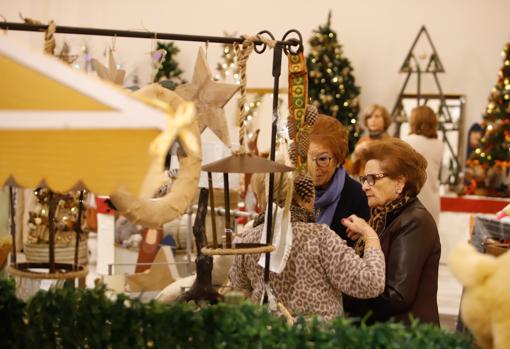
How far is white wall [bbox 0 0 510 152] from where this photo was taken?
38.1 feet

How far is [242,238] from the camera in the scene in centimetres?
281

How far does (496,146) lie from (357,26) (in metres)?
3.09

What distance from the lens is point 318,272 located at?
269 cm

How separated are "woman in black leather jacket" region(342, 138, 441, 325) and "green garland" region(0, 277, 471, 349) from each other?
0.80 meters

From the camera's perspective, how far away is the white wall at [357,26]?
11.6 meters

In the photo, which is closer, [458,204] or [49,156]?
[49,156]

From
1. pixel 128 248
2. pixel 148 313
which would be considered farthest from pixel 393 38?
pixel 148 313

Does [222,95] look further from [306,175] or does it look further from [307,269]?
[307,269]

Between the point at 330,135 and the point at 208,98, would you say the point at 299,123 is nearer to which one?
the point at 208,98

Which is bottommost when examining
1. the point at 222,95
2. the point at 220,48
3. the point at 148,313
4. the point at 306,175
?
the point at 148,313

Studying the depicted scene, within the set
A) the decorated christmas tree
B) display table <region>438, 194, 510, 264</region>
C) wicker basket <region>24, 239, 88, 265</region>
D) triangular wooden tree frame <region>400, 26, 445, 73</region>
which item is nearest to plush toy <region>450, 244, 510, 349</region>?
wicker basket <region>24, 239, 88, 265</region>

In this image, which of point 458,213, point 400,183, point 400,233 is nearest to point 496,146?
point 458,213

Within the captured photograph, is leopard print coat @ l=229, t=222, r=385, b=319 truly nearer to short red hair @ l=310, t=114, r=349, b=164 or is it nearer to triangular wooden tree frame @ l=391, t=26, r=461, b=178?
short red hair @ l=310, t=114, r=349, b=164

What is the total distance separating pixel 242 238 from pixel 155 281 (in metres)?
1.87
